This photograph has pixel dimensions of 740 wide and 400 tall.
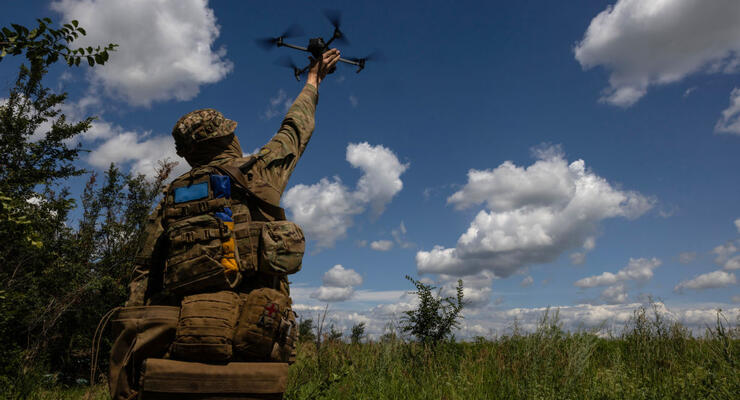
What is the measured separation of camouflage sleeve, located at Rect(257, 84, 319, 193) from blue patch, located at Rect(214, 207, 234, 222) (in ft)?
1.45

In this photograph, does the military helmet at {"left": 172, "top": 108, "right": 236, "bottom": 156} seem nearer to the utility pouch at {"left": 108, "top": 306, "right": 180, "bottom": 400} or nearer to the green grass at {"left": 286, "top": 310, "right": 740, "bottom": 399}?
the utility pouch at {"left": 108, "top": 306, "right": 180, "bottom": 400}

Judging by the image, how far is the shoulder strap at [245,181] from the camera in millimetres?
3287

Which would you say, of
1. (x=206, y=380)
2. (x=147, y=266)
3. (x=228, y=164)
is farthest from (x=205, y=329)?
(x=228, y=164)

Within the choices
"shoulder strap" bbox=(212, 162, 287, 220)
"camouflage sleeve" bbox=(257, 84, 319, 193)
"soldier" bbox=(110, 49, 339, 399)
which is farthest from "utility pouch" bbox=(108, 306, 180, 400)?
"camouflage sleeve" bbox=(257, 84, 319, 193)

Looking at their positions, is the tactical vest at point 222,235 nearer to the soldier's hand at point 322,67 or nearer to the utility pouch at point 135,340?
the utility pouch at point 135,340

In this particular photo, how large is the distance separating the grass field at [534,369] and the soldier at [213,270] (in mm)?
2102

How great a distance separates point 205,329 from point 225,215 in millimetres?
827

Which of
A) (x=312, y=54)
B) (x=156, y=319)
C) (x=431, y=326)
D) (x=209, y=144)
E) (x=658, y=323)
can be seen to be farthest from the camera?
(x=431, y=326)

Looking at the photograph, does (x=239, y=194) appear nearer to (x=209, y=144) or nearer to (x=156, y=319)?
(x=209, y=144)

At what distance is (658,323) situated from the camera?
279 inches

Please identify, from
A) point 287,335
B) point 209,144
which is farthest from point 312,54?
point 287,335

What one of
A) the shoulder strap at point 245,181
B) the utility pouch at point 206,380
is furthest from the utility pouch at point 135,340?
the shoulder strap at point 245,181

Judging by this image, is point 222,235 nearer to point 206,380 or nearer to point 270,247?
point 270,247

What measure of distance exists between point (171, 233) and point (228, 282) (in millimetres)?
579
